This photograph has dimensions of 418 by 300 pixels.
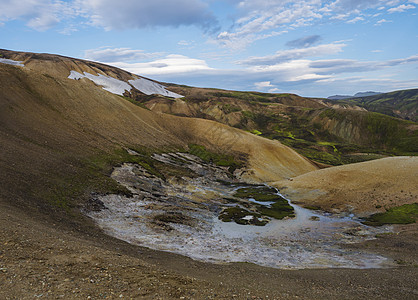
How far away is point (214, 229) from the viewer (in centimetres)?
4588

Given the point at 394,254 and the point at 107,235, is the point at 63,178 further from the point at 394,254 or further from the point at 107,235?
the point at 394,254

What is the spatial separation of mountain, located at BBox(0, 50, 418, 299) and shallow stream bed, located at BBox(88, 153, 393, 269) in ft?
1.65

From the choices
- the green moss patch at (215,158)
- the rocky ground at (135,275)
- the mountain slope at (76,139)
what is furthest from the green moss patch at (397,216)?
the green moss patch at (215,158)

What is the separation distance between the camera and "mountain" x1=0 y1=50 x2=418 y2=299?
18.5m

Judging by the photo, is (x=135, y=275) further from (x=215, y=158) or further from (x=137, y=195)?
(x=215, y=158)

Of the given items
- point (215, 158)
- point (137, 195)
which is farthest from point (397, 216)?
point (215, 158)

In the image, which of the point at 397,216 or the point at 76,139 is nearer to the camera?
the point at 397,216

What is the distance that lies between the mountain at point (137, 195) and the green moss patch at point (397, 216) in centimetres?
217

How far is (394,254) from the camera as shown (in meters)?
35.5

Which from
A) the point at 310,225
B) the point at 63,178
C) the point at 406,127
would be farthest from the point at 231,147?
the point at 406,127

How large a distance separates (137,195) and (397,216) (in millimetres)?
49714

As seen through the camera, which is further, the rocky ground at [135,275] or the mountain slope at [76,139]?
the mountain slope at [76,139]

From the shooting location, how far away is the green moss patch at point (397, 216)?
49.3 m

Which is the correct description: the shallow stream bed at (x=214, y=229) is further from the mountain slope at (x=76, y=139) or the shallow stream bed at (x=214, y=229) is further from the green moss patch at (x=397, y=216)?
the mountain slope at (x=76, y=139)
